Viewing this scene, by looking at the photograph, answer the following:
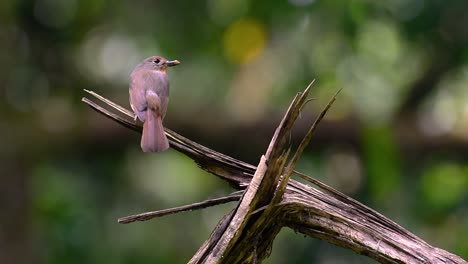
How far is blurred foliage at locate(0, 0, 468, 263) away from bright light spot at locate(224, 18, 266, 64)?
1 cm

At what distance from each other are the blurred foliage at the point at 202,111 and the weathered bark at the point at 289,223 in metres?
5.25

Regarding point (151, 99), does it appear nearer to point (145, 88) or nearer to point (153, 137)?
point (145, 88)

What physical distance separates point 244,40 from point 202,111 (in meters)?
0.69

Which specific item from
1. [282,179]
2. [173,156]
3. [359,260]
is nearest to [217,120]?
[173,156]

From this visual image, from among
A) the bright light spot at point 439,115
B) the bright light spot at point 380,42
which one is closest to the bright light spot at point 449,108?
the bright light spot at point 439,115

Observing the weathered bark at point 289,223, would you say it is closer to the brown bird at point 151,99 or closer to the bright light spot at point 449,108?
the brown bird at point 151,99

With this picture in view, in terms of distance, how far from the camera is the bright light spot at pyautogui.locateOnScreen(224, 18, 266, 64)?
334 inches

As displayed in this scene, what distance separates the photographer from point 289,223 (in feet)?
8.85

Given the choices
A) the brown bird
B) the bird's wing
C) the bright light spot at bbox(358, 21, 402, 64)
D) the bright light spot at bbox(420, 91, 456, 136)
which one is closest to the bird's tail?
the brown bird

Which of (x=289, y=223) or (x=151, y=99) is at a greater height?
(x=289, y=223)

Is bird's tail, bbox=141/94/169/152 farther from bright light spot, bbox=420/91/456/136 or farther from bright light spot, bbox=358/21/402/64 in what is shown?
bright light spot, bbox=420/91/456/136

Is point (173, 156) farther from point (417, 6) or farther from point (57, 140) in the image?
point (417, 6)

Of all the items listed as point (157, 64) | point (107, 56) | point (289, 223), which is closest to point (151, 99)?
point (157, 64)

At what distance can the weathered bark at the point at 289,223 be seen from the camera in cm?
262
